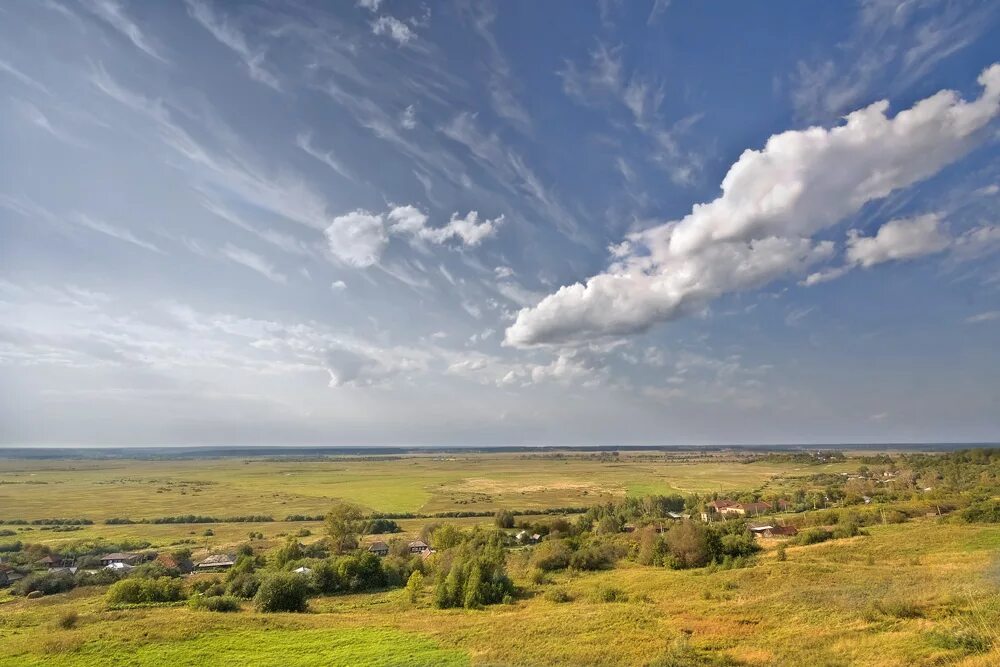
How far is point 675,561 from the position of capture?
52.3 m

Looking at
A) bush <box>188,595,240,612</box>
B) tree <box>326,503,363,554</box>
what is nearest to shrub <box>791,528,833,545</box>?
tree <box>326,503,363,554</box>

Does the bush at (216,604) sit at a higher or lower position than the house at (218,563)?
higher

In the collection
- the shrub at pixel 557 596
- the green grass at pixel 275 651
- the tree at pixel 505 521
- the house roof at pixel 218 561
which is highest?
the green grass at pixel 275 651

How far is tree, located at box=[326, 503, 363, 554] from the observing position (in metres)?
68.7

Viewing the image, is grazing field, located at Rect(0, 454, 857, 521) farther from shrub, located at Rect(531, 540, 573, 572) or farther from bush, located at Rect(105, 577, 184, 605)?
bush, located at Rect(105, 577, 184, 605)

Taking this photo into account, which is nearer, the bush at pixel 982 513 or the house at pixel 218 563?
the bush at pixel 982 513

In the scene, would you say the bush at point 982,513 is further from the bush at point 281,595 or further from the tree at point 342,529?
the tree at point 342,529

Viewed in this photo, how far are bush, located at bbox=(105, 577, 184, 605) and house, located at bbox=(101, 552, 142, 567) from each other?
22662 mm

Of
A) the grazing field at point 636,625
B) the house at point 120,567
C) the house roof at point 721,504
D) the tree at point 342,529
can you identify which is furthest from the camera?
the house roof at point 721,504

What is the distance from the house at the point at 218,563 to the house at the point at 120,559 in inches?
326

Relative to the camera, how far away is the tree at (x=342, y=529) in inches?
2704

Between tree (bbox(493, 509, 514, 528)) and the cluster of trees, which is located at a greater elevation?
the cluster of trees

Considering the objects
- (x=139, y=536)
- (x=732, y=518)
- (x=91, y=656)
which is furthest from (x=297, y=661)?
(x=139, y=536)

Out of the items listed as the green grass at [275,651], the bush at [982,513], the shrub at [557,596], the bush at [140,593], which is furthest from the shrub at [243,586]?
the bush at [982,513]
